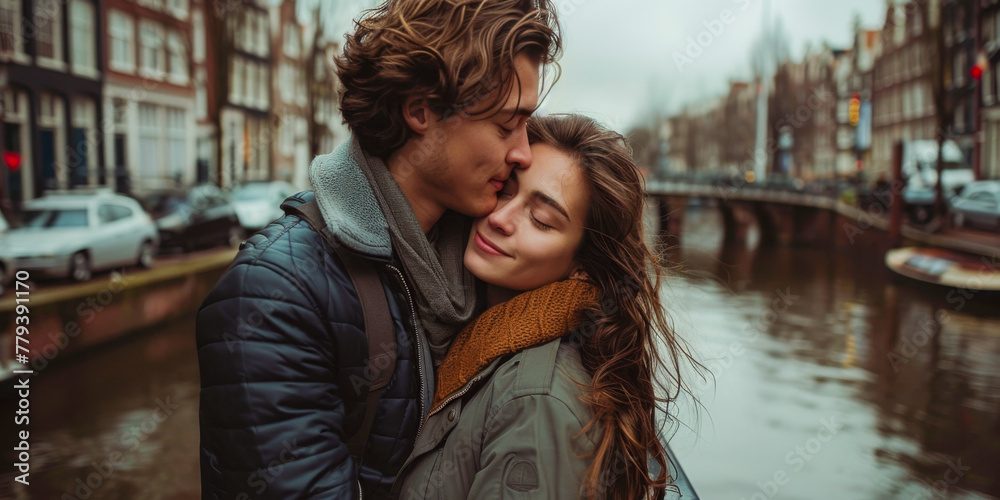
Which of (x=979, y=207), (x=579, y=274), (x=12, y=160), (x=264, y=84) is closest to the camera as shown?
(x=579, y=274)

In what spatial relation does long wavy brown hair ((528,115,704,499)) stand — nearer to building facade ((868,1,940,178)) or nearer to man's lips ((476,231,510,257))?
man's lips ((476,231,510,257))

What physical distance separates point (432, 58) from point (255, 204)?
1811 centimetres

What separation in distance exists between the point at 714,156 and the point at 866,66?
707 inches

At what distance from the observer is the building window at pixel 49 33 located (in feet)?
54.3

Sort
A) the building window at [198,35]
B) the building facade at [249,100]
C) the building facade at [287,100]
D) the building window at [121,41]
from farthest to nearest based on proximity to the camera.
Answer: the building facade at [287,100] < the building facade at [249,100] < the building window at [198,35] < the building window at [121,41]

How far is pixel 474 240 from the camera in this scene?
72.6 inches

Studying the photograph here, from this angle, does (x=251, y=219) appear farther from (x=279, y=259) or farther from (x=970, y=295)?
(x=279, y=259)

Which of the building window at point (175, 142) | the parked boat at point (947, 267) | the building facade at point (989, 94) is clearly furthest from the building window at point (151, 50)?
the building facade at point (989, 94)

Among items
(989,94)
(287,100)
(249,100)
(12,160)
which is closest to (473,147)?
(12,160)

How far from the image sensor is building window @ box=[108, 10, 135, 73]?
62.3 ft

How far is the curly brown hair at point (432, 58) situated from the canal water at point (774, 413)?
2.97 feet

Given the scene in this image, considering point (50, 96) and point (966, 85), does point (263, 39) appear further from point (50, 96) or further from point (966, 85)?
point (966, 85)

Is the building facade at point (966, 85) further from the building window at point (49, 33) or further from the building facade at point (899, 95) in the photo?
the building window at point (49, 33)

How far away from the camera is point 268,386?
4.42 ft
